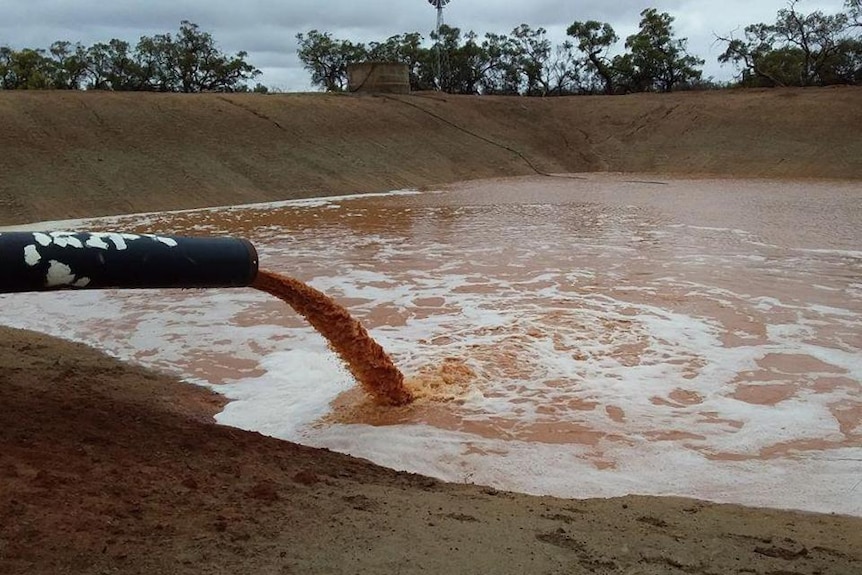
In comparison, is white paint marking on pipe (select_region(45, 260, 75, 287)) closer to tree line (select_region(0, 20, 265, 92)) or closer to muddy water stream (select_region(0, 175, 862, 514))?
muddy water stream (select_region(0, 175, 862, 514))

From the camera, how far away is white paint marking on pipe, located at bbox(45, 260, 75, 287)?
3.94 m

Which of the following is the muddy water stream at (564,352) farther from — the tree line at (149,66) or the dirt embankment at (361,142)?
the tree line at (149,66)

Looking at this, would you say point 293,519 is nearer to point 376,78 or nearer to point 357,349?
point 357,349

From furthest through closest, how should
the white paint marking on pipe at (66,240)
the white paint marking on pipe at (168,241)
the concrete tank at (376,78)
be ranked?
the concrete tank at (376,78) < the white paint marking on pipe at (168,241) < the white paint marking on pipe at (66,240)

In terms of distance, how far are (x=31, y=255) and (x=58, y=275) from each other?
0.16 meters

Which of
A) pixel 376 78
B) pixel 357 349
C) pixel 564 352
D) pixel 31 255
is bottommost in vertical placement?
pixel 564 352

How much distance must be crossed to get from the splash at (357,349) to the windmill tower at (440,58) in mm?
35856

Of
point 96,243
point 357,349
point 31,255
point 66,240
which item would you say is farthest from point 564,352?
point 31,255

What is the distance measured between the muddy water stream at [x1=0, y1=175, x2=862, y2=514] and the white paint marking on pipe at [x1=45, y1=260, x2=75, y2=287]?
162cm

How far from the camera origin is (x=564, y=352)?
6.89 meters

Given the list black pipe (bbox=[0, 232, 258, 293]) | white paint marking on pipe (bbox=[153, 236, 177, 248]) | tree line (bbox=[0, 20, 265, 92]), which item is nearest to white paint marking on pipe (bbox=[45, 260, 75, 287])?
black pipe (bbox=[0, 232, 258, 293])

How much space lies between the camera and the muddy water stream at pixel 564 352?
4.75 m

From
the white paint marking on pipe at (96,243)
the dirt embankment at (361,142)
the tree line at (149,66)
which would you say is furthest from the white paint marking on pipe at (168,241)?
the tree line at (149,66)

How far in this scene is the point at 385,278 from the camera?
10.5 metres
